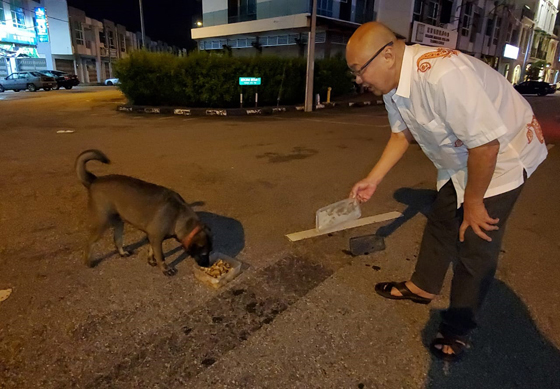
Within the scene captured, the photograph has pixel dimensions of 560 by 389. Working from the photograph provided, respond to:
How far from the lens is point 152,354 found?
217 centimetres

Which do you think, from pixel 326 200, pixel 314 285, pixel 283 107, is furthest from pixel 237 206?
pixel 283 107

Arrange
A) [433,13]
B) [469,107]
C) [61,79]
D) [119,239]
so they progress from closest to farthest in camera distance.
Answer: [469,107] → [119,239] → [433,13] → [61,79]

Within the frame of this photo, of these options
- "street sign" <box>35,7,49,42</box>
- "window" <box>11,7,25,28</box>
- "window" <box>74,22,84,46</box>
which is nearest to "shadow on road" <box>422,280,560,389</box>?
"window" <box>11,7,25,28</box>

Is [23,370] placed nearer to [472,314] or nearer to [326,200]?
[472,314]

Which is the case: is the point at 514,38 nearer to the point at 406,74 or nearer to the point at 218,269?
the point at 406,74

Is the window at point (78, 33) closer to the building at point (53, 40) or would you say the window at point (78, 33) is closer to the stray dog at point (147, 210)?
the building at point (53, 40)

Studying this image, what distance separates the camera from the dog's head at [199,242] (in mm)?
2723

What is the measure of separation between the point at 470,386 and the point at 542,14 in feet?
207

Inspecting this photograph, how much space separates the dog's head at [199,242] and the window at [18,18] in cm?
4388

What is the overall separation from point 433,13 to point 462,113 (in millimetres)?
31340

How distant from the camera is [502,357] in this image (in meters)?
2.21

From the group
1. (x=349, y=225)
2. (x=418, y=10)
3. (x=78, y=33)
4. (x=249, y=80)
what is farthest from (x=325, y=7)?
(x=78, y=33)

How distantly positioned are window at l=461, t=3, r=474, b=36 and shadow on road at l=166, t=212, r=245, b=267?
35.3 meters

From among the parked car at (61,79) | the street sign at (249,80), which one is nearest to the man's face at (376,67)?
the street sign at (249,80)
